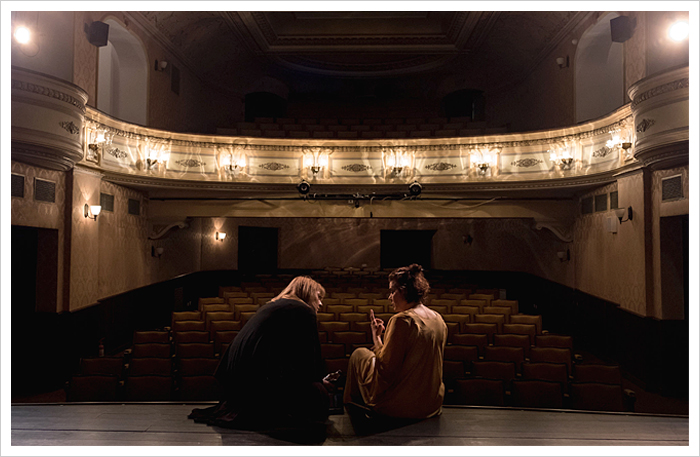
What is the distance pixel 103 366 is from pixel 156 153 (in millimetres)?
5427

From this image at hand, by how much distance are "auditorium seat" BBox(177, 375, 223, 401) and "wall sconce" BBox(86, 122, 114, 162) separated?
506 cm

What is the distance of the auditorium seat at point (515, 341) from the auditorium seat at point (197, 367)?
3730 mm

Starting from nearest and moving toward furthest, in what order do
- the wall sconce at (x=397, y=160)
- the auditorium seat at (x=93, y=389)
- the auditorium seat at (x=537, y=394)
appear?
the auditorium seat at (x=537, y=394) → the auditorium seat at (x=93, y=389) → the wall sconce at (x=397, y=160)

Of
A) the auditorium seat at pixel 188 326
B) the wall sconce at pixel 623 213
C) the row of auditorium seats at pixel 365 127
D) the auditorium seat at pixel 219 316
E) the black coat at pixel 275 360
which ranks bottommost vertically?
the auditorium seat at pixel 188 326

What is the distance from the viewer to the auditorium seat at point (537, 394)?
12.8ft

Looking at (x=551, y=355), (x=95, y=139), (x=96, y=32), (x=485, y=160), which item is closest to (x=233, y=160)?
(x=95, y=139)

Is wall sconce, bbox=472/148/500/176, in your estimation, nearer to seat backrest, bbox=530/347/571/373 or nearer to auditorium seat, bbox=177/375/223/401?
seat backrest, bbox=530/347/571/373

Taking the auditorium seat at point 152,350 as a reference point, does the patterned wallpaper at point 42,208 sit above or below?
above

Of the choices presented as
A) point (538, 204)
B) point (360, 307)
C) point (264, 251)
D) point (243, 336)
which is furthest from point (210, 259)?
point (243, 336)

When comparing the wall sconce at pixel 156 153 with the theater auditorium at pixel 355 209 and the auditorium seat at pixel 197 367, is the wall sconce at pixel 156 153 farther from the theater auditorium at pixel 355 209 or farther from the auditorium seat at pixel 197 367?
the auditorium seat at pixel 197 367

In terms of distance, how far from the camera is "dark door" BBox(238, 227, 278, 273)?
46.4 ft

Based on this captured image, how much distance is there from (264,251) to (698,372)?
1288 centimetres

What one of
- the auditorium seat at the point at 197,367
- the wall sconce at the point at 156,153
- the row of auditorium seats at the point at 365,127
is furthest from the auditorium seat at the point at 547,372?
the row of auditorium seats at the point at 365,127

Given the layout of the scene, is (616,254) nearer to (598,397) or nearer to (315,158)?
(598,397)
